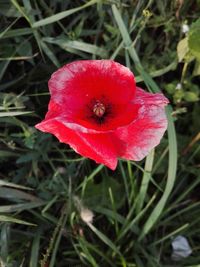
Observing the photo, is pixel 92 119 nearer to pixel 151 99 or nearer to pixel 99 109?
pixel 99 109

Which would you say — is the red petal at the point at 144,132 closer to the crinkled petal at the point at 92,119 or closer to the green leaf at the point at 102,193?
the crinkled petal at the point at 92,119

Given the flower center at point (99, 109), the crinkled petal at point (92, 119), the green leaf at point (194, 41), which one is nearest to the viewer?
the crinkled petal at point (92, 119)

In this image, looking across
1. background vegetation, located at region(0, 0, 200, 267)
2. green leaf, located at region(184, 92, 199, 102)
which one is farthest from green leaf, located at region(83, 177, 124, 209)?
green leaf, located at region(184, 92, 199, 102)

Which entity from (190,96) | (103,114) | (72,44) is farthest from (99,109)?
(190,96)

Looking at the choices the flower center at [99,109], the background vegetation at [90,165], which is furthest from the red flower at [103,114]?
the background vegetation at [90,165]

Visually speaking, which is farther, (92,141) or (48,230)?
(48,230)

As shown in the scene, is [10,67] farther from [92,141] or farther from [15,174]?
[92,141]

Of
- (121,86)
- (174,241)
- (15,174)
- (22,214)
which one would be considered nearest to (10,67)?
(15,174)
